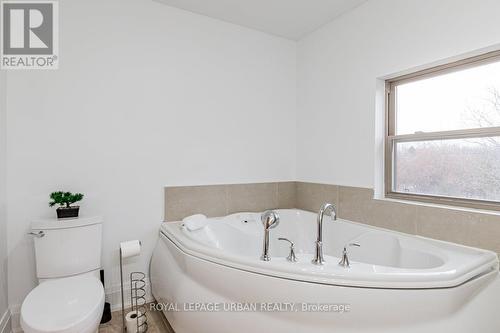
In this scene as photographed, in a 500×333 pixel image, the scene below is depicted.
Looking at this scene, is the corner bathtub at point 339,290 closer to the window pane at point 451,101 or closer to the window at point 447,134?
the window at point 447,134

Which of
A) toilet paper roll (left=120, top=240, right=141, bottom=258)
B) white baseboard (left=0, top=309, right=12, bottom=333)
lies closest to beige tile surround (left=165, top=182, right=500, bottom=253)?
toilet paper roll (left=120, top=240, right=141, bottom=258)

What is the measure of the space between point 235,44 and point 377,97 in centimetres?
142

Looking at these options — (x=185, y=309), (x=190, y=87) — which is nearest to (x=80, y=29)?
(x=190, y=87)

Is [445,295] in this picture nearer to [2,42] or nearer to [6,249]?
[6,249]

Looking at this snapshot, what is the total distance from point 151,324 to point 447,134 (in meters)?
2.47

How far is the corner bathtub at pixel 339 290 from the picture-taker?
121cm

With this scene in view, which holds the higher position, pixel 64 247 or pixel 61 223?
pixel 61 223

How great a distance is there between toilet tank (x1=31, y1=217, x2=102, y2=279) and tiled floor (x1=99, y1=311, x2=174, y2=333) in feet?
1.50

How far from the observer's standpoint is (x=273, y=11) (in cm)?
247

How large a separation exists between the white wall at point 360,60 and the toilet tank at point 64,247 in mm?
2040

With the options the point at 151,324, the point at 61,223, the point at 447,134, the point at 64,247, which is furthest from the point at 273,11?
the point at 151,324

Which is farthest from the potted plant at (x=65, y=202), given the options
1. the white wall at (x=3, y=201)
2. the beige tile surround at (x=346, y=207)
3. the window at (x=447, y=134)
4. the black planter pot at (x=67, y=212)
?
the window at (x=447, y=134)

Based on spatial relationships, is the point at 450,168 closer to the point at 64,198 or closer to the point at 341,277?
the point at 341,277

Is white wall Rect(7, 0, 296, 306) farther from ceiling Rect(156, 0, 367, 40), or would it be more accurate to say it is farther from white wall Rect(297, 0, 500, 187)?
white wall Rect(297, 0, 500, 187)
